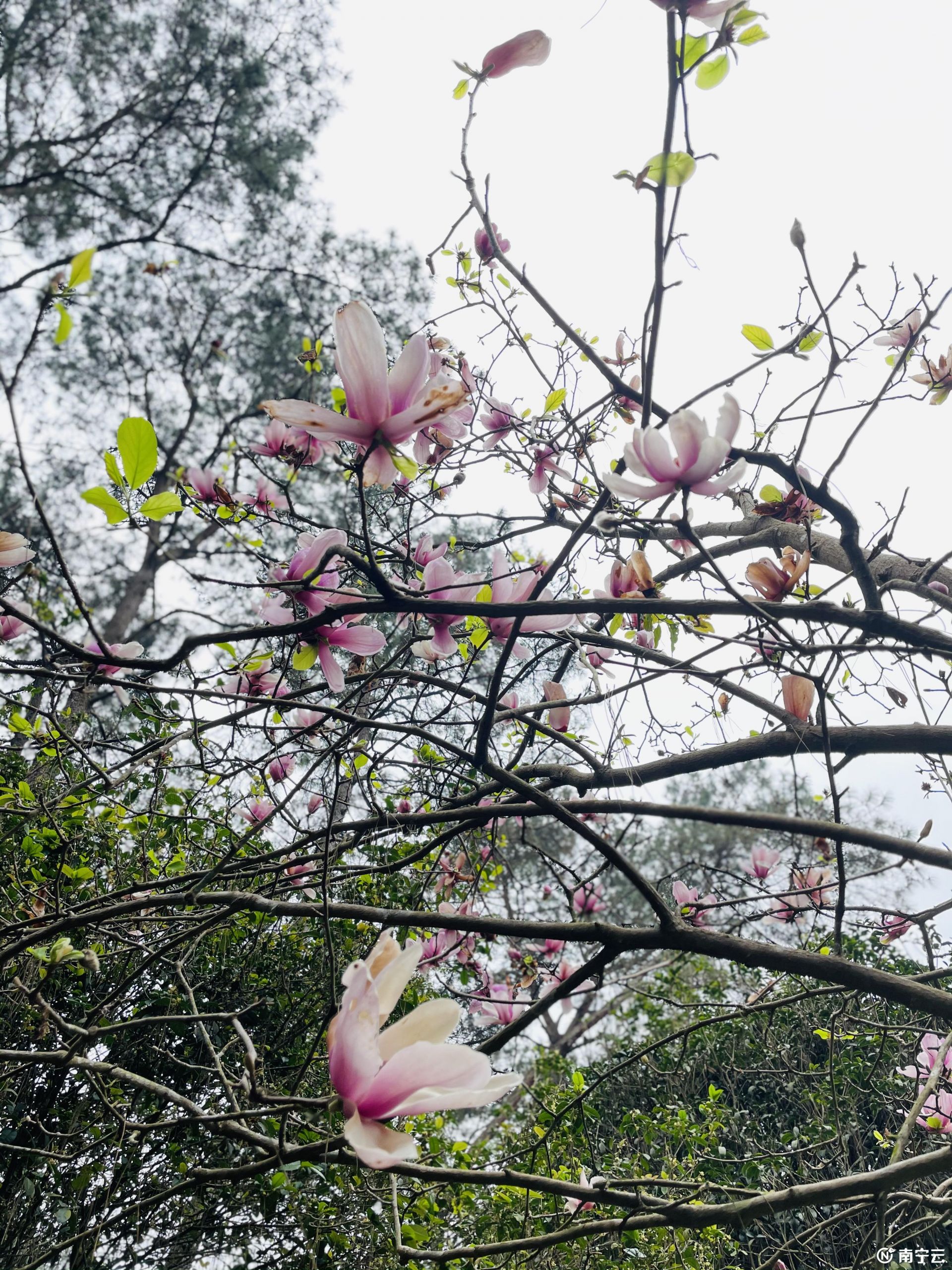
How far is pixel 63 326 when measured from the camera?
1.75 feet

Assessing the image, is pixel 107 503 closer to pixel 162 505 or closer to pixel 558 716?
pixel 162 505

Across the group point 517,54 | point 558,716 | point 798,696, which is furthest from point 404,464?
point 558,716

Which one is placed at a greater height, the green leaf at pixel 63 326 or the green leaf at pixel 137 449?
the green leaf at pixel 137 449

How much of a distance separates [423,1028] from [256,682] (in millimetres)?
964

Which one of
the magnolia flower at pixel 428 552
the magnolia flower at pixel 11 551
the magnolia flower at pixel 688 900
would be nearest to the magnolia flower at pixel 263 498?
the magnolia flower at pixel 428 552

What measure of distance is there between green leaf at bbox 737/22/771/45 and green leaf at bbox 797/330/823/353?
50 cm

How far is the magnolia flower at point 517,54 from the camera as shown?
933 mm

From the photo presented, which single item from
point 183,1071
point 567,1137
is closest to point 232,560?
point 183,1071

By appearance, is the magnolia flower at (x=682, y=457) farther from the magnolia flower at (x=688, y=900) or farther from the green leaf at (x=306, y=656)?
the magnolia flower at (x=688, y=900)

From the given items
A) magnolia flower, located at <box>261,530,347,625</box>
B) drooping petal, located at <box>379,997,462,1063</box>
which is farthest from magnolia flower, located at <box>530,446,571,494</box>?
drooping petal, located at <box>379,997,462,1063</box>

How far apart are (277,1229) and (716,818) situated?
1516 millimetres

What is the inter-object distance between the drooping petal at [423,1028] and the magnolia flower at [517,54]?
3.27 feet

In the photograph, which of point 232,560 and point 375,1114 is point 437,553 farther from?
point 232,560

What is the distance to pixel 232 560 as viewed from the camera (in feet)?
19.5
